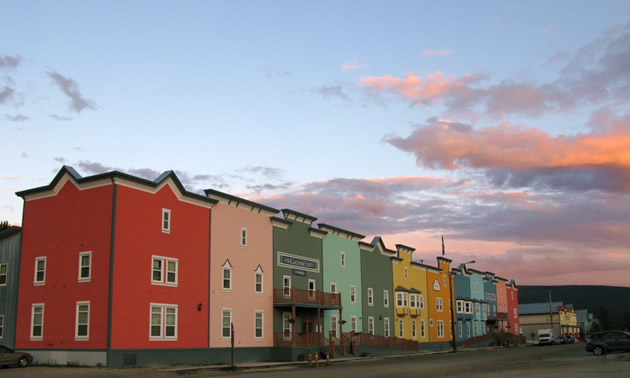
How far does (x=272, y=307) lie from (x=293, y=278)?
3.93m

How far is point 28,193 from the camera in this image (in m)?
38.9

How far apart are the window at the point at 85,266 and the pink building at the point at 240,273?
837 cm


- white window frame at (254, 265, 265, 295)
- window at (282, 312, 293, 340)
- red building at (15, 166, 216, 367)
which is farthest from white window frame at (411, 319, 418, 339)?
red building at (15, 166, 216, 367)

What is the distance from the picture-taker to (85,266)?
35250 mm

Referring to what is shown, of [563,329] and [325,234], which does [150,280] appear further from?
[563,329]

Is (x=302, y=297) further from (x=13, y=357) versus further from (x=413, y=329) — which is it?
(x=413, y=329)

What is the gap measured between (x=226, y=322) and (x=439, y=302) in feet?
136

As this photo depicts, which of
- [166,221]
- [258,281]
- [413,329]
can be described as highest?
[166,221]

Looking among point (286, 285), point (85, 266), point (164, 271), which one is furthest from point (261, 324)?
point (85, 266)

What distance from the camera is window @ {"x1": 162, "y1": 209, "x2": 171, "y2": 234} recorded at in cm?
3788

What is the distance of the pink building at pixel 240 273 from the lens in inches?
1629

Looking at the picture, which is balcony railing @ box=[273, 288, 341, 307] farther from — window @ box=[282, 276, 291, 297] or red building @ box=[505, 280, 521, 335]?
red building @ box=[505, 280, 521, 335]

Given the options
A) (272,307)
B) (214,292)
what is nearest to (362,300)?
(272,307)

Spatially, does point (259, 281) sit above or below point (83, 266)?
below
